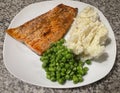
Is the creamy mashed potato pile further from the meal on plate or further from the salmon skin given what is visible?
the salmon skin

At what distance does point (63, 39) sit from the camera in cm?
141

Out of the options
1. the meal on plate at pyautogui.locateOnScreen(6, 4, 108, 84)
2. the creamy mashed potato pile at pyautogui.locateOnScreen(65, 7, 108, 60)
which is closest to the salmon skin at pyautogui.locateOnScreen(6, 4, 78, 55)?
the meal on plate at pyautogui.locateOnScreen(6, 4, 108, 84)

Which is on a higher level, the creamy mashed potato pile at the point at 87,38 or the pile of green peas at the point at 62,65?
the creamy mashed potato pile at the point at 87,38

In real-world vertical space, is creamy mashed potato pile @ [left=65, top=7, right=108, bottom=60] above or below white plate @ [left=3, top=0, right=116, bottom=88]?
above

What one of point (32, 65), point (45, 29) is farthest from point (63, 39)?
point (32, 65)

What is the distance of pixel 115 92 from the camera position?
1.29 m

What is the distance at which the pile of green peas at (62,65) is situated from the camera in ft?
4.10

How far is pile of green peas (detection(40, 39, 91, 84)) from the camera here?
125 centimetres

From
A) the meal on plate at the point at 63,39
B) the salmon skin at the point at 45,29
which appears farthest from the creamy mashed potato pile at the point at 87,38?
the salmon skin at the point at 45,29

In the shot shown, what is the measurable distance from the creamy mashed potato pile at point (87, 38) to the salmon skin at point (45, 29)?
4.1 inches

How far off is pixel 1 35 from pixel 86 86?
539mm

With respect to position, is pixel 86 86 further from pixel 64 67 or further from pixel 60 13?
pixel 60 13

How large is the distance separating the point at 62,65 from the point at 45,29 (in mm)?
265

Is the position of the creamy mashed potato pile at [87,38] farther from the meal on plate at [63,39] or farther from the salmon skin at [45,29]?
the salmon skin at [45,29]
